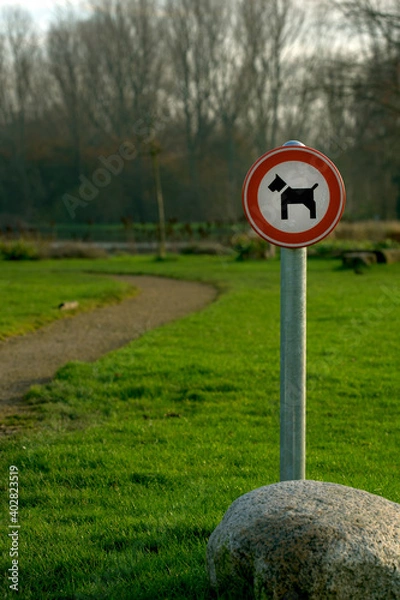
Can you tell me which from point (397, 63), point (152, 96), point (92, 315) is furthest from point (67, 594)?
point (152, 96)

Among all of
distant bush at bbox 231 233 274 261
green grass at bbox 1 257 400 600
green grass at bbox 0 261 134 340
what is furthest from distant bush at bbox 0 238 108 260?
green grass at bbox 1 257 400 600

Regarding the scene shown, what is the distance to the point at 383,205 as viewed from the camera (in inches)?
1828

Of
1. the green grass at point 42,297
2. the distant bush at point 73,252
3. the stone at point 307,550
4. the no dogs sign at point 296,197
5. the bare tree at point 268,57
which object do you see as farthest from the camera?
the bare tree at point 268,57

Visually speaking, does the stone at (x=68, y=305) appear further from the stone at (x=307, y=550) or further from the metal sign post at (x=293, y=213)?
the stone at (x=307, y=550)

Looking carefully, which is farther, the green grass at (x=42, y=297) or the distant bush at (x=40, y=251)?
the distant bush at (x=40, y=251)

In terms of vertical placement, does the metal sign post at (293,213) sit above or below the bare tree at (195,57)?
below

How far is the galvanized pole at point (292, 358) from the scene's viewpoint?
3.63 meters

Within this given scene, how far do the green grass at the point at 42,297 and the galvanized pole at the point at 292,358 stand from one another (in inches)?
295

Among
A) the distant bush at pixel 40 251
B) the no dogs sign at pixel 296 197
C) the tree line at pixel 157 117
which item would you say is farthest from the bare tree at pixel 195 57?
the no dogs sign at pixel 296 197

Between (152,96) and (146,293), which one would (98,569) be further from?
(152,96)

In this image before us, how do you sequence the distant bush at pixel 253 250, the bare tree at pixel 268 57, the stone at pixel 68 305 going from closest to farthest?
the stone at pixel 68 305 < the distant bush at pixel 253 250 < the bare tree at pixel 268 57

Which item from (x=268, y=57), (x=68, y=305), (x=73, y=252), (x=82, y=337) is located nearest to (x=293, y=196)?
(x=82, y=337)

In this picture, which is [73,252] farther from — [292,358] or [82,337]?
[292,358]

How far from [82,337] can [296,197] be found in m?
7.91
